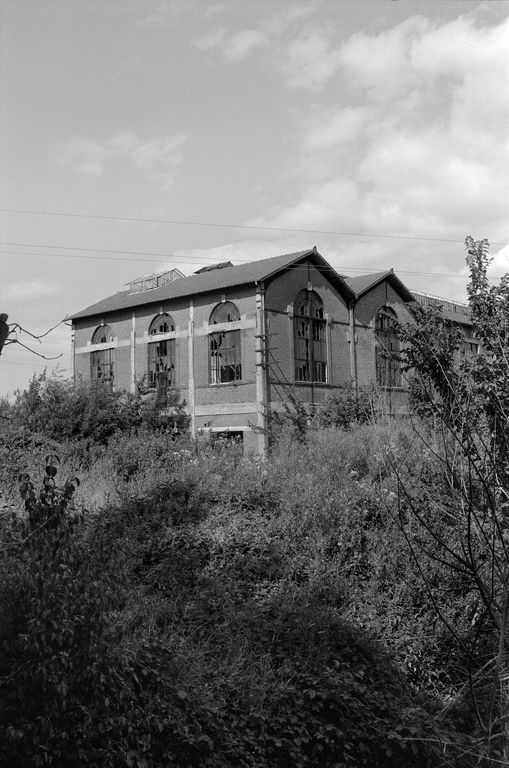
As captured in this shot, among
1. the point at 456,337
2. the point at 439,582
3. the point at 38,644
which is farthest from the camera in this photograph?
the point at 456,337

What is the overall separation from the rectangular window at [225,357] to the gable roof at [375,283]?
6.04m

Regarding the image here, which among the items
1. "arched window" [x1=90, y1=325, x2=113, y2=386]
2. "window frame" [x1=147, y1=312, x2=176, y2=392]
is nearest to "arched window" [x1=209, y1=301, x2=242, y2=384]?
"window frame" [x1=147, y1=312, x2=176, y2=392]

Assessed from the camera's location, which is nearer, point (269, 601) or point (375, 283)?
point (269, 601)

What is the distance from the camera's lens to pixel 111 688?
538cm

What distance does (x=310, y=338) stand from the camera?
27.1 metres

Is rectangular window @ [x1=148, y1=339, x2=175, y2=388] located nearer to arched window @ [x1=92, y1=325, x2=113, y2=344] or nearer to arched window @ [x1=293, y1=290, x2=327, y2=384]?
arched window @ [x1=92, y1=325, x2=113, y2=344]

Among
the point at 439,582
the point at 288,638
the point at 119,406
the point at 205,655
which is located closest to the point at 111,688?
the point at 205,655

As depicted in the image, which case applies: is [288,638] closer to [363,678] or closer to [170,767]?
[363,678]

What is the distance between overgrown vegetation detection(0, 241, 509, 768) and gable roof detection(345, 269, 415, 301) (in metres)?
16.6

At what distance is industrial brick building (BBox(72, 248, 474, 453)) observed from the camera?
1000 inches

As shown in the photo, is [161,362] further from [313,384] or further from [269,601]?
[269,601]

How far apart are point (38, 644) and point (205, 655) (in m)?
3.10

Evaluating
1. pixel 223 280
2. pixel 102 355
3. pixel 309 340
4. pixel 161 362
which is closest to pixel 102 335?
pixel 102 355

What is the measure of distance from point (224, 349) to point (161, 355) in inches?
134
